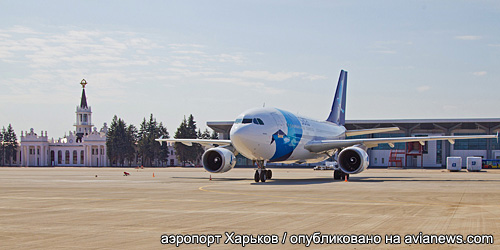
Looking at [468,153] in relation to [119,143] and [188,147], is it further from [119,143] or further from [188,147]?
[119,143]

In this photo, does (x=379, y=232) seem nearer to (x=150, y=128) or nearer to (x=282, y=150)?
(x=282, y=150)

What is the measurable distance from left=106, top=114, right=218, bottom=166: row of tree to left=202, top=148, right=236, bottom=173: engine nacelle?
9454 centimetres

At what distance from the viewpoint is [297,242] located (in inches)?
429

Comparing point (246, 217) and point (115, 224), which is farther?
point (246, 217)

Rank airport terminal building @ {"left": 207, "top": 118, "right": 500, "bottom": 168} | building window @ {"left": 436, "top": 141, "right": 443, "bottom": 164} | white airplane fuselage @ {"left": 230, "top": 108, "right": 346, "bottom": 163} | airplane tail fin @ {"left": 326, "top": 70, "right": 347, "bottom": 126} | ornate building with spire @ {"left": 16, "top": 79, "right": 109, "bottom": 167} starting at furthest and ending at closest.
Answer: ornate building with spire @ {"left": 16, "top": 79, "right": 109, "bottom": 167}, building window @ {"left": 436, "top": 141, "right": 443, "bottom": 164}, airport terminal building @ {"left": 207, "top": 118, "right": 500, "bottom": 168}, airplane tail fin @ {"left": 326, "top": 70, "right": 347, "bottom": 126}, white airplane fuselage @ {"left": 230, "top": 108, "right": 346, "bottom": 163}

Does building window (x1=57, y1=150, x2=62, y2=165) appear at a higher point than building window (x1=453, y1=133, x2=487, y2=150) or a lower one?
lower

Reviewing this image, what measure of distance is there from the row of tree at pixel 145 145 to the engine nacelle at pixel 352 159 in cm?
9574

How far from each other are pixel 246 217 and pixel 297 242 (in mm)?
4213

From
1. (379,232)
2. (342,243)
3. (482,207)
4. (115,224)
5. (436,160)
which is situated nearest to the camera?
(342,243)

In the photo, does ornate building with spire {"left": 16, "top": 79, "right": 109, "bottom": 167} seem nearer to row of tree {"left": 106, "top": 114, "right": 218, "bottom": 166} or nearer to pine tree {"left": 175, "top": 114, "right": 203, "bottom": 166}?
row of tree {"left": 106, "top": 114, "right": 218, "bottom": 166}

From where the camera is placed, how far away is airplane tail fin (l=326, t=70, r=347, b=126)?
52812 mm

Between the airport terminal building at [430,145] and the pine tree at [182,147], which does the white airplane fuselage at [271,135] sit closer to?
the airport terminal building at [430,145]

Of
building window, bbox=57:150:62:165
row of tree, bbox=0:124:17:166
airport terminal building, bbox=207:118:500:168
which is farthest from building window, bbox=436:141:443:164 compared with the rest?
row of tree, bbox=0:124:17:166

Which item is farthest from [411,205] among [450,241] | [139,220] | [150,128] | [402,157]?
[150,128]
